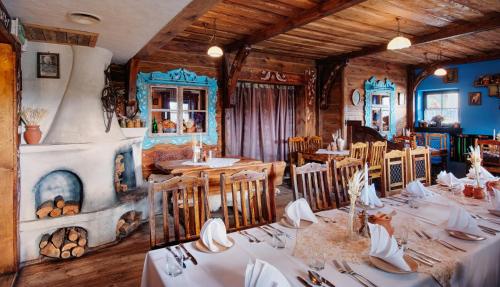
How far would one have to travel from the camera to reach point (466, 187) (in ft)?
8.00

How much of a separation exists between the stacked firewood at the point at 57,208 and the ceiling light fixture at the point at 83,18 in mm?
1759

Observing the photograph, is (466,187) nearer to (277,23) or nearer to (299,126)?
(277,23)

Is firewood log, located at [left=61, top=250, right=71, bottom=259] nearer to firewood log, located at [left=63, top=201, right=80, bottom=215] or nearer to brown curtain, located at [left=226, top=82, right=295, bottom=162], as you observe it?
firewood log, located at [left=63, top=201, right=80, bottom=215]

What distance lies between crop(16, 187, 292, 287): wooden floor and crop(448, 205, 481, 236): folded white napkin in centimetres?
229

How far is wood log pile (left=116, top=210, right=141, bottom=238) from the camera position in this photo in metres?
3.49

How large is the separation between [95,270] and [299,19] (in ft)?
11.3

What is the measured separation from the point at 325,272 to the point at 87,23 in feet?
8.88

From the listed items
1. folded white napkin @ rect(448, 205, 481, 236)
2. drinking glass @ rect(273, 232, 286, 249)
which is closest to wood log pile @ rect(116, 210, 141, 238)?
drinking glass @ rect(273, 232, 286, 249)

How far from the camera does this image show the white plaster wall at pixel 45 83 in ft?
10.9

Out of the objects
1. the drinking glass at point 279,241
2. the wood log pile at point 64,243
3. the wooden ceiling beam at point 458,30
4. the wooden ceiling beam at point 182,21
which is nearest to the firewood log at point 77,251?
the wood log pile at point 64,243

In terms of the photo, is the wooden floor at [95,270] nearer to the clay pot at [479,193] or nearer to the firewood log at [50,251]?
the firewood log at [50,251]

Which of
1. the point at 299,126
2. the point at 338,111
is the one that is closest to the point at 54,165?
the point at 299,126

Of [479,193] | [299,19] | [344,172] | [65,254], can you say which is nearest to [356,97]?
[299,19]

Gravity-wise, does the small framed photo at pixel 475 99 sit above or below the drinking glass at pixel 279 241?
above
